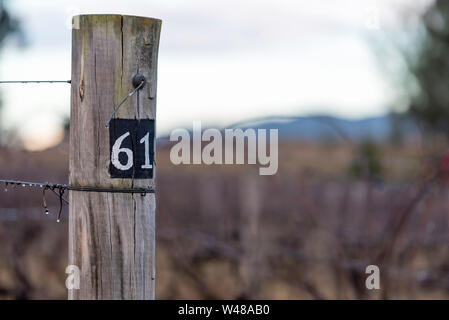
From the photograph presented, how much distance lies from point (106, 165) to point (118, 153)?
49 millimetres

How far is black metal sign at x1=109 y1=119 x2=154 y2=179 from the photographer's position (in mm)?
2281

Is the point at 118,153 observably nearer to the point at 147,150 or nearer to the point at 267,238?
the point at 147,150

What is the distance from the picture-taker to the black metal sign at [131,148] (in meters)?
2.28

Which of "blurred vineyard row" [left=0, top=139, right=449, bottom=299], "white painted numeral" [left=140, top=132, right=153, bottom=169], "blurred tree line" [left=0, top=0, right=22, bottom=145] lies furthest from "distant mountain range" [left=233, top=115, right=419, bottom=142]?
"blurred tree line" [left=0, top=0, right=22, bottom=145]

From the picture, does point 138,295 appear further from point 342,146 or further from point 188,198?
point 342,146

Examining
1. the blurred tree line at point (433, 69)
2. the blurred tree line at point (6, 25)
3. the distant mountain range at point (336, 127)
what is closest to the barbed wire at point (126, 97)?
the distant mountain range at point (336, 127)

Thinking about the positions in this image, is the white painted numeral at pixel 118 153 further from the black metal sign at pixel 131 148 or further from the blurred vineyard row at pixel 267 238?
the blurred vineyard row at pixel 267 238

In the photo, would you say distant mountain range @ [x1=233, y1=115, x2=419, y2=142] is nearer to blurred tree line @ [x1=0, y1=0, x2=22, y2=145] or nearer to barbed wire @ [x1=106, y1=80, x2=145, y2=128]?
barbed wire @ [x1=106, y1=80, x2=145, y2=128]

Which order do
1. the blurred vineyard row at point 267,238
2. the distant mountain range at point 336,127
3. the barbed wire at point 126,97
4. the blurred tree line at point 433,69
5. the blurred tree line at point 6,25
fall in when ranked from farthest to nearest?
the blurred tree line at point 433,69 < the blurred tree line at point 6,25 < the blurred vineyard row at point 267,238 < the distant mountain range at point 336,127 < the barbed wire at point 126,97

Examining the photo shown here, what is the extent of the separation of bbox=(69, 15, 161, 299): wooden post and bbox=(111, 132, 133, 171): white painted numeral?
0.05 ft

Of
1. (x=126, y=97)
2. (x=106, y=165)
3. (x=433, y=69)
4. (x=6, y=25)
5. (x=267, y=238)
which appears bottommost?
(x=267, y=238)

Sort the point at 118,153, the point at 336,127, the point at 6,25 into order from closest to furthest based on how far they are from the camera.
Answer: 1. the point at 118,153
2. the point at 336,127
3. the point at 6,25

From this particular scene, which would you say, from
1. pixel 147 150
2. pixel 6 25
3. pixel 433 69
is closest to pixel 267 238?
pixel 147 150

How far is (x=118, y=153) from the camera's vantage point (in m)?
2.28
